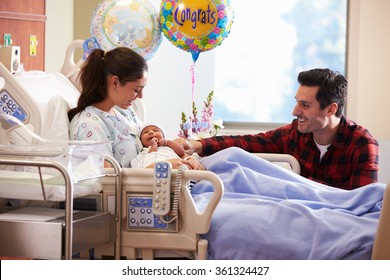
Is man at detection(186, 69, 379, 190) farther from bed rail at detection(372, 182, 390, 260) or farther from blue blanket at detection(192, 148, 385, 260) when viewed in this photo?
bed rail at detection(372, 182, 390, 260)

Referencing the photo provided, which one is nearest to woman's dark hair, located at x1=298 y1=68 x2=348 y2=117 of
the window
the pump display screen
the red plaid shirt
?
the red plaid shirt

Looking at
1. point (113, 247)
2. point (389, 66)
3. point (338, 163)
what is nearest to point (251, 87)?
point (389, 66)

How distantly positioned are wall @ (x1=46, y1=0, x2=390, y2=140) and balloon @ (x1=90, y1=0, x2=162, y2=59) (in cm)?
255

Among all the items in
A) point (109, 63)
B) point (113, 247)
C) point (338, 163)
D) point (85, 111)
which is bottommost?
point (113, 247)

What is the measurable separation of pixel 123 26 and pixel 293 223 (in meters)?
1.81

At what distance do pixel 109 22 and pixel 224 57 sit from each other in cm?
313

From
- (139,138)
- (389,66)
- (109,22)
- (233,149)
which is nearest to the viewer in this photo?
(233,149)

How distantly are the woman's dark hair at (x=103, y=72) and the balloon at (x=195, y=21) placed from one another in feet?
3.74

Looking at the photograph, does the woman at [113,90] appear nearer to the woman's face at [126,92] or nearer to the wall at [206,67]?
the woman's face at [126,92]

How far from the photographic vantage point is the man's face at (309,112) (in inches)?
123

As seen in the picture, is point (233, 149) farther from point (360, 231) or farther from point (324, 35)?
point (324, 35)
